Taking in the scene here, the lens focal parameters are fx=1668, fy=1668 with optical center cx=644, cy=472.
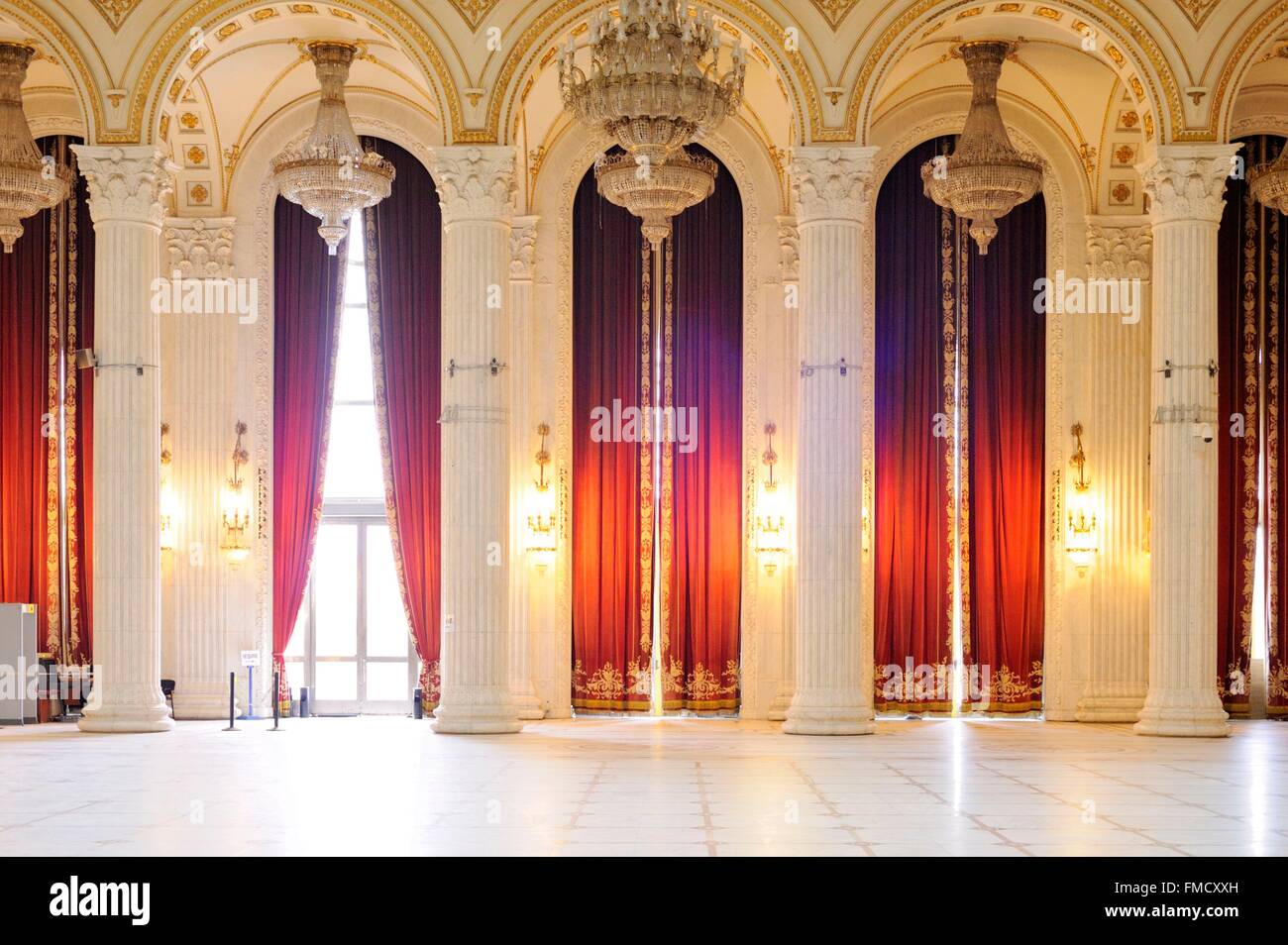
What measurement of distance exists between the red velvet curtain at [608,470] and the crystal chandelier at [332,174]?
2957 mm

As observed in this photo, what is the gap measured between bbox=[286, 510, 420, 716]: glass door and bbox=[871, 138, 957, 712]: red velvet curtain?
216 inches

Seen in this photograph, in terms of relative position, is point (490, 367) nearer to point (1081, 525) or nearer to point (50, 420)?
point (50, 420)

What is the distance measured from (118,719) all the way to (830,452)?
7.31 meters

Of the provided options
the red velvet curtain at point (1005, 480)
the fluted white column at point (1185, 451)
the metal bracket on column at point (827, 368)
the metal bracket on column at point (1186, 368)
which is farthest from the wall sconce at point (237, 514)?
the metal bracket on column at point (1186, 368)

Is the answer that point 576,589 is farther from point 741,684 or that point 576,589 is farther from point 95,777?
point 95,777

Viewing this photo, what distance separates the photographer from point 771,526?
720 inches

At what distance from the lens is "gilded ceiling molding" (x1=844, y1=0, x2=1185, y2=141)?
16.0 metres

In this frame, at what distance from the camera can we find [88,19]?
53.1 ft

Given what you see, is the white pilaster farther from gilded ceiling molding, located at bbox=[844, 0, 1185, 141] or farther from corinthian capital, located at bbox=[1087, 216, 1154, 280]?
corinthian capital, located at bbox=[1087, 216, 1154, 280]

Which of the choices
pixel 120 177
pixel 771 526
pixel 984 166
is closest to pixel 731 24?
pixel 984 166

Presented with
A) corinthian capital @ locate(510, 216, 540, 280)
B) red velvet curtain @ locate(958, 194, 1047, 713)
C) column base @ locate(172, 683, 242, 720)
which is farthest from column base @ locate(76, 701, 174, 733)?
red velvet curtain @ locate(958, 194, 1047, 713)

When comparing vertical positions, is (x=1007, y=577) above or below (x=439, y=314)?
below
